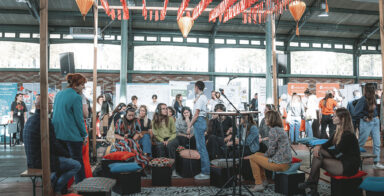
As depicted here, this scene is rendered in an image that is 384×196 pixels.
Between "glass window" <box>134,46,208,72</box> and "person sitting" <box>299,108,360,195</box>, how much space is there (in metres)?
9.57

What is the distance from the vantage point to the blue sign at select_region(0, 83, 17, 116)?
10.0 meters

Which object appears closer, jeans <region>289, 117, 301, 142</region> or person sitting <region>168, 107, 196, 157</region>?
person sitting <region>168, 107, 196, 157</region>

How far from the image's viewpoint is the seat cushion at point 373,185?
271 centimetres

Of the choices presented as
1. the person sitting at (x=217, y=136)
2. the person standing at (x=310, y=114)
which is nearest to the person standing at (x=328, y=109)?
the person standing at (x=310, y=114)

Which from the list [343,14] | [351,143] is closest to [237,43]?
[343,14]

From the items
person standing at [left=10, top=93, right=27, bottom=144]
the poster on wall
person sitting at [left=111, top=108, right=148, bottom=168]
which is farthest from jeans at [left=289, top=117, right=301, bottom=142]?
the poster on wall

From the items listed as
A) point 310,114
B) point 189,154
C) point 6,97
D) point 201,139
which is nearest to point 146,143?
point 189,154

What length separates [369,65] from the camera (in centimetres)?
1408

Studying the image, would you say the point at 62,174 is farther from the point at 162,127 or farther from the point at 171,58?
the point at 171,58

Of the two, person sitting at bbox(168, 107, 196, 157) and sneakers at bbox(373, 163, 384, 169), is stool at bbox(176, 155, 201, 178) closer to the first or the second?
person sitting at bbox(168, 107, 196, 157)

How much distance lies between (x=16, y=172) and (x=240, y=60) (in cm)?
1025

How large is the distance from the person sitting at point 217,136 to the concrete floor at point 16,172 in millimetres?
1490

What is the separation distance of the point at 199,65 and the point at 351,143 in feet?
32.4

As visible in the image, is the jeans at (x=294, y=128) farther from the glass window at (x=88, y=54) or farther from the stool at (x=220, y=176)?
the glass window at (x=88, y=54)
